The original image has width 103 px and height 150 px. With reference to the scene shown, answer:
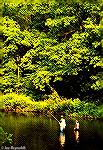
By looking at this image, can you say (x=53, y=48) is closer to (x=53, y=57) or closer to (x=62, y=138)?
(x=53, y=57)

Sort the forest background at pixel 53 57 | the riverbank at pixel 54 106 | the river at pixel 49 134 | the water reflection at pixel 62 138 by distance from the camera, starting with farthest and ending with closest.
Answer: the forest background at pixel 53 57, the riverbank at pixel 54 106, the water reflection at pixel 62 138, the river at pixel 49 134

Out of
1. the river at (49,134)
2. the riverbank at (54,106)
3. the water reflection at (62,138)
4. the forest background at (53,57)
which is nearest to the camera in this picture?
the river at (49,134)

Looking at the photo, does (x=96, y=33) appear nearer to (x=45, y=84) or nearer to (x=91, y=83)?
(x=91, y=83)

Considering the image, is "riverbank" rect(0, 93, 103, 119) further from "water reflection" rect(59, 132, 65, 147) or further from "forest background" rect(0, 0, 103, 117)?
"water reflection" rect(59, 132, 65, 147)

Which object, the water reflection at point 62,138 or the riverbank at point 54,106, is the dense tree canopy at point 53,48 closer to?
the riverbank at point 54,106

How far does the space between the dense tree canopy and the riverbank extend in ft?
5.84

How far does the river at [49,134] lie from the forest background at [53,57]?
144 inches

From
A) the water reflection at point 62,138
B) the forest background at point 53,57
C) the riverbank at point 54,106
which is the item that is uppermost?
the forest background at point 53,57

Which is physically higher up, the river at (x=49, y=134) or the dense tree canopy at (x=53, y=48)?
the dense tree canopy at (x=53, y=48)

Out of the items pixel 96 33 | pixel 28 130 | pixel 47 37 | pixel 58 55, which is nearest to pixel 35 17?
pixel 47 37

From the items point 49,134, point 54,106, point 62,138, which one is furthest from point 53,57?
point 62,138

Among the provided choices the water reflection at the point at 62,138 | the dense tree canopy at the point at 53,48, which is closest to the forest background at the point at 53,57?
the dense tree canopy at the point at 53,48

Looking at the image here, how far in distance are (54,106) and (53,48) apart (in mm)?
6024

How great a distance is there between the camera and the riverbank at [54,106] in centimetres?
3647
